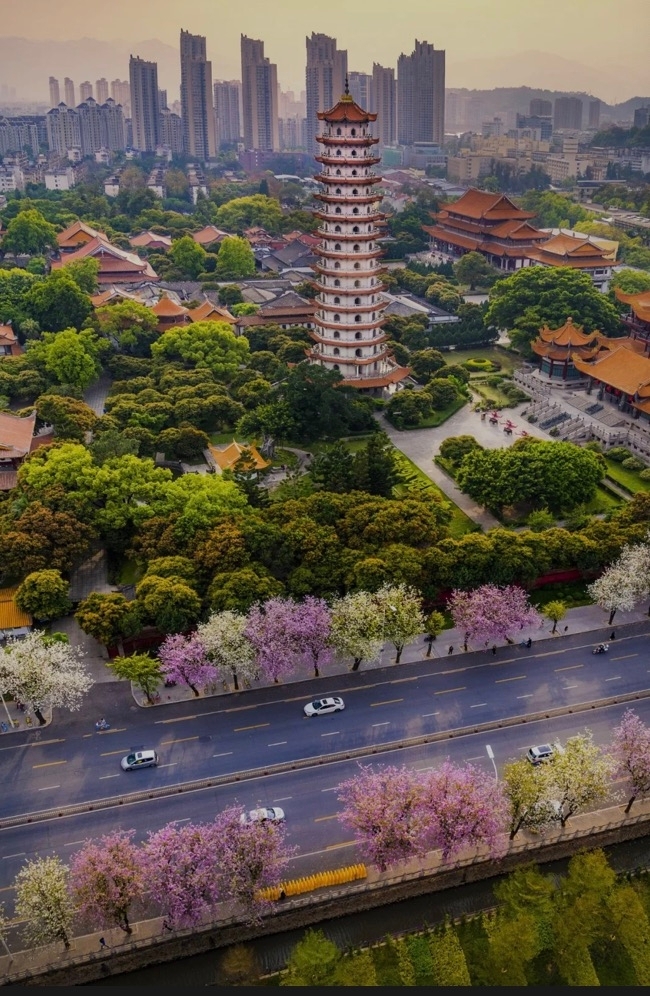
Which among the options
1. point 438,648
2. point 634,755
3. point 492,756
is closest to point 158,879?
point 492,756

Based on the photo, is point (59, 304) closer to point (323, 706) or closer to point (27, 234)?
point (27, 234)

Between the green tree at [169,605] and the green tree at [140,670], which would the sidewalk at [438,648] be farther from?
the green tree at [169,605]

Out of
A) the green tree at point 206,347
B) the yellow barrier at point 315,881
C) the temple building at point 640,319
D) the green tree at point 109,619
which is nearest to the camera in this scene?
the yellow barrier at point 315,881

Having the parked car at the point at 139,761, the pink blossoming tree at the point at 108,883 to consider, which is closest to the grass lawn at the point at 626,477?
the parked car at the point at 139,761

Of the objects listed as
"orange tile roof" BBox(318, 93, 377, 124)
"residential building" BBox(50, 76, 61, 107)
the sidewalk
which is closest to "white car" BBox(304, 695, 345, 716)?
the sidewalk

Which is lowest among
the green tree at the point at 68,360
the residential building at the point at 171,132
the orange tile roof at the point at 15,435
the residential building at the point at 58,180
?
the orange tile roof at the point at 15,435

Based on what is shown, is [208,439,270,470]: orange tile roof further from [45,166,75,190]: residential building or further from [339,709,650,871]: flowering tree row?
[45,166,75,190]: residential building
